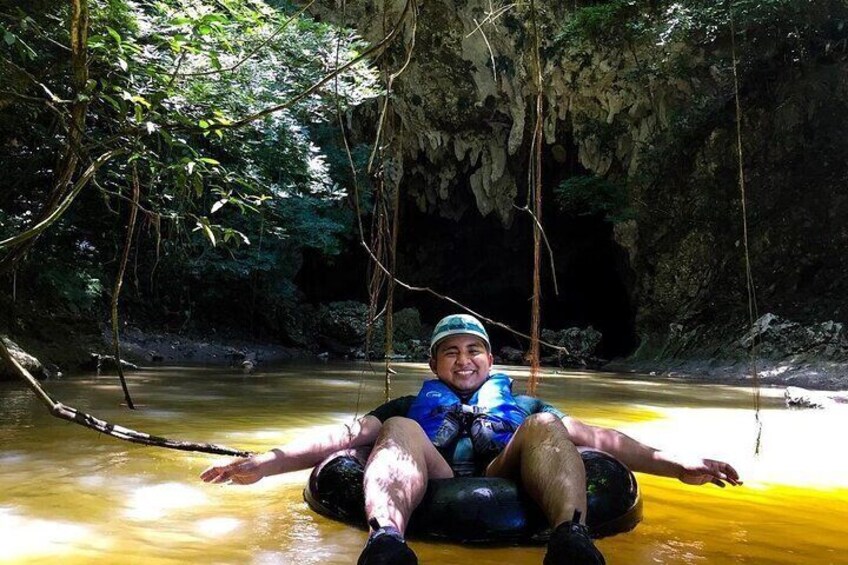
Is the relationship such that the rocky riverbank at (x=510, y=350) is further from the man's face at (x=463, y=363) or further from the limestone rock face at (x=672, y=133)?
the man's face at (x=463, y=363)

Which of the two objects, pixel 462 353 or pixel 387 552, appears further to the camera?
pixel 462 353

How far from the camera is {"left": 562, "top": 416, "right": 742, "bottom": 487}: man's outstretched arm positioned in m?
2.10

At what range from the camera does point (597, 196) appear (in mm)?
15672

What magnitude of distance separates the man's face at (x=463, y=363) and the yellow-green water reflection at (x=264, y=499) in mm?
515

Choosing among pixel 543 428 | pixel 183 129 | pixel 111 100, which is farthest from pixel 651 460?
pixel 111 100

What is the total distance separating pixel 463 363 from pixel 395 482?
29.1 inches

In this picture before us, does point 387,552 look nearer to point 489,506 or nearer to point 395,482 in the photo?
point 395,482

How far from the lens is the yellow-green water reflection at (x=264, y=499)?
178 cm

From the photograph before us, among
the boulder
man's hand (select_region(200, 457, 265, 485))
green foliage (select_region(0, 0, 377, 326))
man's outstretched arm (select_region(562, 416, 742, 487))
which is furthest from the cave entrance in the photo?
man's hand (select_region(200, 457, 265, 485))

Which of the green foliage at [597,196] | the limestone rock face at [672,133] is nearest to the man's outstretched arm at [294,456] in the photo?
the limestone rock face at [672,133]

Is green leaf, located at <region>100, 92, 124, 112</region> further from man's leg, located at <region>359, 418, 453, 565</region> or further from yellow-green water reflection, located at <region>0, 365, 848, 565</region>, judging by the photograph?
man's leg, located at <region>359, 418, 453, 565</region>

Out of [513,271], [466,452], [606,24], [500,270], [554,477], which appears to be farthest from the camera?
[500,270]

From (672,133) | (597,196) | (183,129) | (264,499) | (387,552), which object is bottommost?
(264,499)

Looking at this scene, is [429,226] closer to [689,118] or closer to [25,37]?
[689,118]
